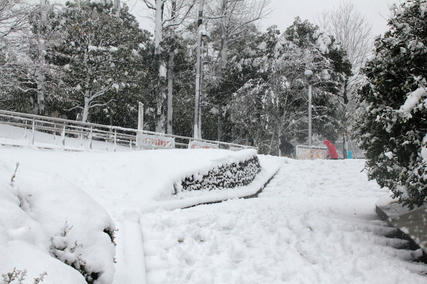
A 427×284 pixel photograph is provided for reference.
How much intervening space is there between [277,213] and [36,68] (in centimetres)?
1634

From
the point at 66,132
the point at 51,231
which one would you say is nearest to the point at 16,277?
the point at 51,231

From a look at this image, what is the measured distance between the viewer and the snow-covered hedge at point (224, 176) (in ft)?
29.6

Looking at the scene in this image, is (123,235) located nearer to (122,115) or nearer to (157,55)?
(157,55)

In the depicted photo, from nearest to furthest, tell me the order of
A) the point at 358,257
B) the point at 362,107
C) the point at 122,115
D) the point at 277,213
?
the point at 358,257, the point at 362,107, the point at 277,213, the point at 122,115

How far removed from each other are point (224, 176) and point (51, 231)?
25.3 feet

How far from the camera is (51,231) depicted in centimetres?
289

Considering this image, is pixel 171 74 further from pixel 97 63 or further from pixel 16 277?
pixel 16 277

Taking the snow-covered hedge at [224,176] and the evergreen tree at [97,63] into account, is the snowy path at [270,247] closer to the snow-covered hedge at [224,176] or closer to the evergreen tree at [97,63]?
the snow-covered hedge at [224,176]

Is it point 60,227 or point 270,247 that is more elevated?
point 60,227

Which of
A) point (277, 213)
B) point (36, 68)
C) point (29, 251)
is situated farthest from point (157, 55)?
point (29, 251)

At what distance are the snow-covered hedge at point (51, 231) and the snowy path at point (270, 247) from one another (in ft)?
4.68

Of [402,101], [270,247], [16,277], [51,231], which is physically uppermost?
[402,101]

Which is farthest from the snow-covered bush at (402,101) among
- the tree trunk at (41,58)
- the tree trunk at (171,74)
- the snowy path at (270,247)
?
the tree trunk at (171,74)

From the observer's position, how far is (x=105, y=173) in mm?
9070
